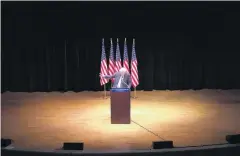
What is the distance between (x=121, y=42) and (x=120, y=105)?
535 cm

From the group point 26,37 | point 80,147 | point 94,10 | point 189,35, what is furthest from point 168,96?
point 80,147

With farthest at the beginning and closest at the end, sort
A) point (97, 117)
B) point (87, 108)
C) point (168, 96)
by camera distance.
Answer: point (168, 96) → point (87, 108) → point (97, 117)

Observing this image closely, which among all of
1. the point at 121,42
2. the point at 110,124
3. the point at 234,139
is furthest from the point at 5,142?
the point at 121,42

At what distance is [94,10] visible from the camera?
15.0 m

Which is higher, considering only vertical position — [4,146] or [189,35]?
[189,35]

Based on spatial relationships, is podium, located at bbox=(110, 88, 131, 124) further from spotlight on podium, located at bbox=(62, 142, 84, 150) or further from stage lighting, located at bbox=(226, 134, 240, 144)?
stage lighting, located at bbox=(226, 134, 240, 144)

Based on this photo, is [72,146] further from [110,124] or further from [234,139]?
[234,139]

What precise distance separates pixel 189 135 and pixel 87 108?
141 inches

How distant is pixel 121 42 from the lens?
15492mm

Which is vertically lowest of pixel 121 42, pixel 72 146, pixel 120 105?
pixel 72 146

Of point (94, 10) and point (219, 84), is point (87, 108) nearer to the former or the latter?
point (94, 10)

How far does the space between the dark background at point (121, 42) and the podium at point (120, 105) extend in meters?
5.19

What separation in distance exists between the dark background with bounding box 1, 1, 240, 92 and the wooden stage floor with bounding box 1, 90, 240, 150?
3.05ft

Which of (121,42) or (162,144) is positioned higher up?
(121,42)
